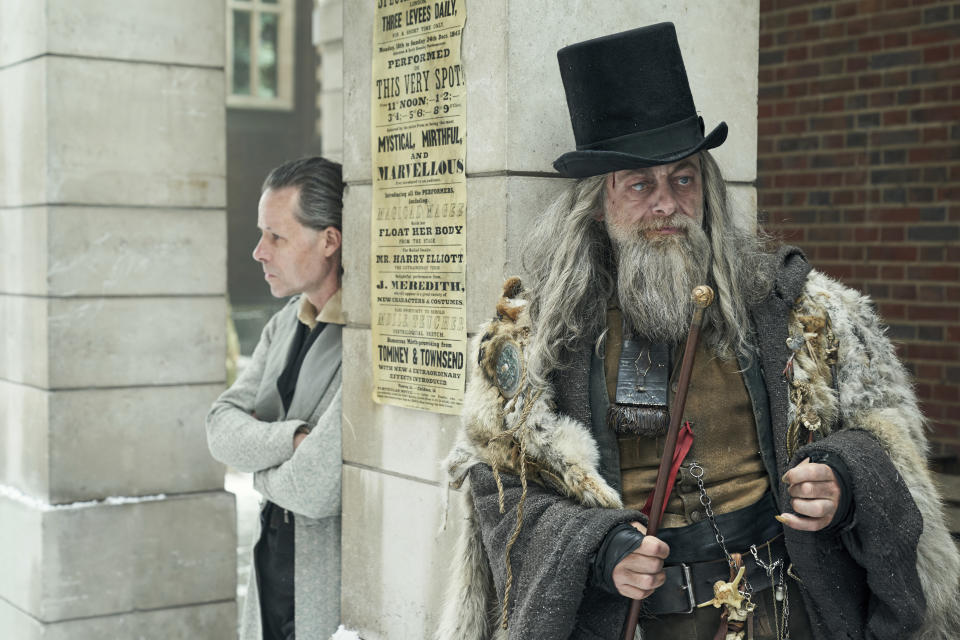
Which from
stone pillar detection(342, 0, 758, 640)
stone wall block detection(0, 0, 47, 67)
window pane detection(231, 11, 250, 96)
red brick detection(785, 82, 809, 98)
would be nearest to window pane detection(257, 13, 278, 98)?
window pane detection(231, 11, 250, 96)

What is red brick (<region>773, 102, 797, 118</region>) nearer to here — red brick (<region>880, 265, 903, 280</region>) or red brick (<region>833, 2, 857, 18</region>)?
red brick (<region>833, 2, 857, 18</region>)

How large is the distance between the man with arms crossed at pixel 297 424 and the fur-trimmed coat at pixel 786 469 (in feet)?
3.99

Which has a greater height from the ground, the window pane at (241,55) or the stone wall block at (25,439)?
the window pane at (241,55)

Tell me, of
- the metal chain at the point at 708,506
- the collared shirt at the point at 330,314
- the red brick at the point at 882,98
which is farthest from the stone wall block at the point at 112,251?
the metal chain at the point at 708,506

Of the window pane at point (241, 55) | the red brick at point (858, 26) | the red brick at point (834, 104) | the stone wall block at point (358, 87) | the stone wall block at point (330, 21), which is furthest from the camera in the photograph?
the window pane at point (241, 55)

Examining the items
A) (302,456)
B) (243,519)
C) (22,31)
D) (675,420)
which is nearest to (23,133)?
(22,31)

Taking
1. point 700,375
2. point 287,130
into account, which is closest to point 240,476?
point 700,375

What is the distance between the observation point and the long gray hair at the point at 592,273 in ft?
9.55

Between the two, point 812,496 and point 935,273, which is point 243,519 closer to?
point 935,273

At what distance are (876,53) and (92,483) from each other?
4199mm

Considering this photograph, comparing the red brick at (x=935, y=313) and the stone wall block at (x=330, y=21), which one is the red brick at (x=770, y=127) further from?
the stone wall block at (x=330, y=21)

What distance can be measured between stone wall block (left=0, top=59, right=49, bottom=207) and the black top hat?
3342 millimetres

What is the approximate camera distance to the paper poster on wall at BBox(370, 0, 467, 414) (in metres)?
3.59

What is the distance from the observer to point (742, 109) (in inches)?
147
